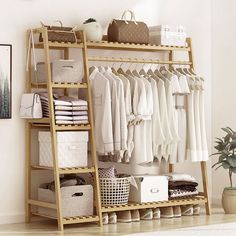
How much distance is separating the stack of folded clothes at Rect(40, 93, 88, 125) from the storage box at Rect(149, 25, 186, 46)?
3.98 ft

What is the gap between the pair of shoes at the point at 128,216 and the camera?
284 inches

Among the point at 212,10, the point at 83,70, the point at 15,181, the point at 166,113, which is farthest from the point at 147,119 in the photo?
the point at 212,10

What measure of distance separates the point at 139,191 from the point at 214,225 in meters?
0.80

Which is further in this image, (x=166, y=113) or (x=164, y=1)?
(x=164, y=1)

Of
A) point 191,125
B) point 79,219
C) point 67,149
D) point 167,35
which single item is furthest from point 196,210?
point 167,35

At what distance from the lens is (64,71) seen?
6.93 metres

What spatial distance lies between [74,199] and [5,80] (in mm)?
1273

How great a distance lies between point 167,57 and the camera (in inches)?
323

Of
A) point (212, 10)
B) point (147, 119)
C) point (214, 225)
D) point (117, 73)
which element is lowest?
point (214, 225)

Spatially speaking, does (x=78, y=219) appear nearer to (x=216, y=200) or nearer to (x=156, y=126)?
(x=156, y=126)

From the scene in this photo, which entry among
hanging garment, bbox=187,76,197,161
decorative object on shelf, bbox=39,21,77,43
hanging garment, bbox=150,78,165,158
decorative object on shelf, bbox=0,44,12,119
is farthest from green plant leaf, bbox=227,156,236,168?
decorative object on shelf, bbox=0,44,12,119

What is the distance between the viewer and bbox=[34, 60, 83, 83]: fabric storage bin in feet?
22.6

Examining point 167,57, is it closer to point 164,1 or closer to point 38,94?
point 164,1

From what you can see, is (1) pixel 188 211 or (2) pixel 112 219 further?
(1) pixel 188 211
